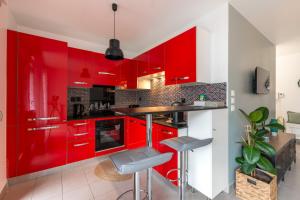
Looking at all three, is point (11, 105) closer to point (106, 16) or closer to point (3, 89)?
point (3, 89)

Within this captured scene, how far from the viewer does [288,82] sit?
3.85 meters

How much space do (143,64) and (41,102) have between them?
188 centimetres

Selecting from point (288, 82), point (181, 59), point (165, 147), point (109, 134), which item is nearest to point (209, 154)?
point (165, 147)

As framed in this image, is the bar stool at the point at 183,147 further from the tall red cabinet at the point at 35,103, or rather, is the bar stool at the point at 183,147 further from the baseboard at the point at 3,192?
the baseboard at the point at 3,192

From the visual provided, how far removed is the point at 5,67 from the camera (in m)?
1.72

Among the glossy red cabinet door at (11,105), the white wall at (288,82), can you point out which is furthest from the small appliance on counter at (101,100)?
the white wall at (288,82)

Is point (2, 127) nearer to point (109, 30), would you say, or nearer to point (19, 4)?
point (19, 4)

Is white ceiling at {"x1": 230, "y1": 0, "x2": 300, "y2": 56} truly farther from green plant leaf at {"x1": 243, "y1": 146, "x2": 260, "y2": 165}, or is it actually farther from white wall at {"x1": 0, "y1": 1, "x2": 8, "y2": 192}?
white wall at {"x1": 0, "y1": 1, "x2": 8, "y2": 192}

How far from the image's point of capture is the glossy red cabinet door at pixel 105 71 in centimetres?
271

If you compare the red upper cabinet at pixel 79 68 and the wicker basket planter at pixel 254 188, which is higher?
the red upper cabinet at pixel 79 68

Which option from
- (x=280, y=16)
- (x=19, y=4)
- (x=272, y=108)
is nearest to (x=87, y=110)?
(x=19, y=4)

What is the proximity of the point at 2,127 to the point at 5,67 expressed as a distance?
76 cm

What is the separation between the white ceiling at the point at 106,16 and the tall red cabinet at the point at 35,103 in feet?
1.24

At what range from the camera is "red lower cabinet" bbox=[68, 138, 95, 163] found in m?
2.27
